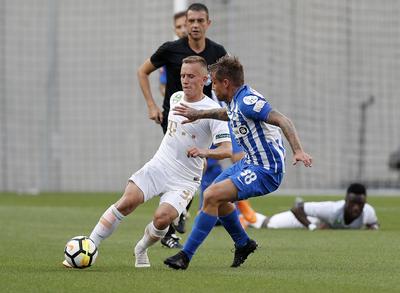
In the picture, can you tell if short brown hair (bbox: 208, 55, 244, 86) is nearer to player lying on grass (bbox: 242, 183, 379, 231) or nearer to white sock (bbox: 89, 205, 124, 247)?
white sock (bbox: 89, 205, 124, 247)

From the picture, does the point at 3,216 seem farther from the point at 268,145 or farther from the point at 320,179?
the point at 320,179

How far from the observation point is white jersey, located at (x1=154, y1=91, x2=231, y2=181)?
343 inches

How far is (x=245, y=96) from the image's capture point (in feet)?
26.5

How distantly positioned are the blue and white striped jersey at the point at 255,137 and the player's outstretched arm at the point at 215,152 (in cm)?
24

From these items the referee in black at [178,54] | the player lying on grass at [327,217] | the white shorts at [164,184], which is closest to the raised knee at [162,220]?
the white shorts at [164,184]

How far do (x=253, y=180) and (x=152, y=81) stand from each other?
17289 millimetres

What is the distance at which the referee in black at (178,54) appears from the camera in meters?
10.3

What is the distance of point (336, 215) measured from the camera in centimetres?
1389

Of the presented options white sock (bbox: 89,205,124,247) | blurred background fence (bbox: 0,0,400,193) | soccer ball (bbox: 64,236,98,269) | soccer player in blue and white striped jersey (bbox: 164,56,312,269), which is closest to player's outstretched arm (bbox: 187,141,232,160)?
soccer player in blue and white striped jersey (bbox: 164,56,312,269)

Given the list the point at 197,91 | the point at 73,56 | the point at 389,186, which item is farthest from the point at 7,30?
the point at 197,91

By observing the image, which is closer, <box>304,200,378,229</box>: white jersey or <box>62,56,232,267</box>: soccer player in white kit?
<box>62,56,232,267</box>: soccer player in white kit

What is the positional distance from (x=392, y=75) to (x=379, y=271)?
19.6m

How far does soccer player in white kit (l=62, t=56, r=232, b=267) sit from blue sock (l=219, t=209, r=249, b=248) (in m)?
0.34

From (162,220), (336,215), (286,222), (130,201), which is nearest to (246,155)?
(162,220)
